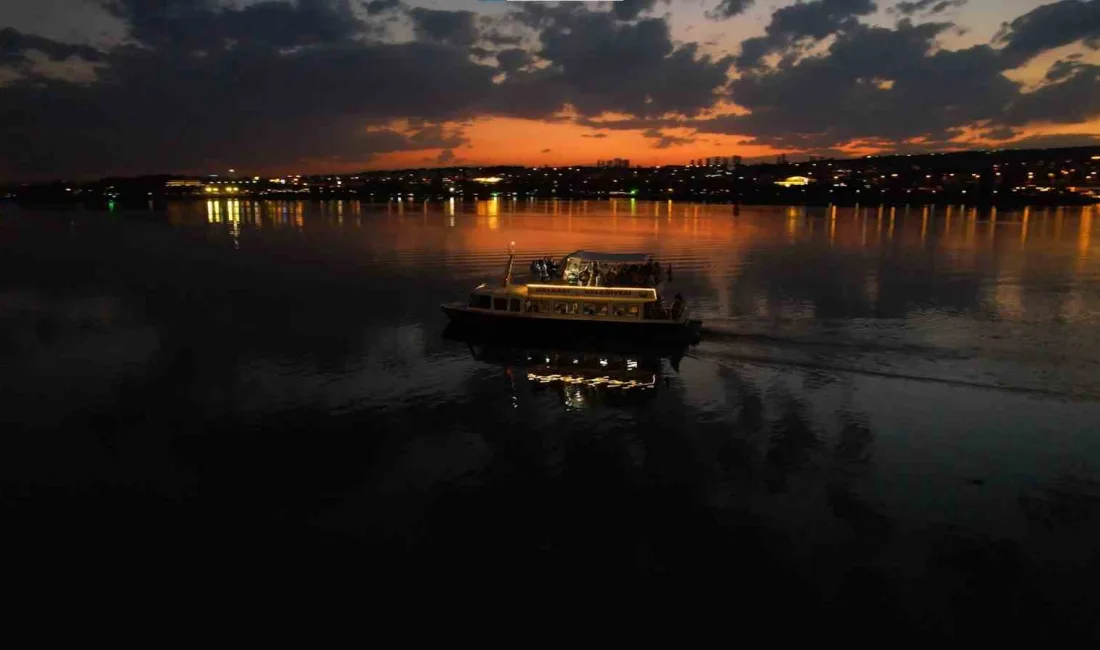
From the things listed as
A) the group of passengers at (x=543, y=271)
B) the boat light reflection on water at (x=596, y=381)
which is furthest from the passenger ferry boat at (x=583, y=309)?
the boat light reflection on water at (x=596, y=381)

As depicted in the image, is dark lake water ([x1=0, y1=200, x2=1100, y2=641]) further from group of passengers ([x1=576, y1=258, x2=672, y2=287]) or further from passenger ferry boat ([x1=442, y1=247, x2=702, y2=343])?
group of passengers ([x1=576, y1=258, x2=672, y2=287])

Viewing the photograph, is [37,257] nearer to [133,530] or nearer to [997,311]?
[133,530]

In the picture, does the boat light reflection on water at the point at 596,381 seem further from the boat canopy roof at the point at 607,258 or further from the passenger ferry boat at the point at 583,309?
the boat canopy roof at the point at 607,258

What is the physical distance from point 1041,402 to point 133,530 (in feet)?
91.0

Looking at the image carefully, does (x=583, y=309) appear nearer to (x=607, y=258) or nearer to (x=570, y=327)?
(x=570, y=327)

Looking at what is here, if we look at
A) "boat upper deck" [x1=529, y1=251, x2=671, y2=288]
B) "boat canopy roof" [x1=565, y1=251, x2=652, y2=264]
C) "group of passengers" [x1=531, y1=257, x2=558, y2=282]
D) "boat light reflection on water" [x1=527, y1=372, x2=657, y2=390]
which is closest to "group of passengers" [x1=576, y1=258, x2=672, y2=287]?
"boat upper deck" [x1=529, y1=251, x2=671, y2=288]

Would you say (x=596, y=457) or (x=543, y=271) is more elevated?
(x=543, y=271)

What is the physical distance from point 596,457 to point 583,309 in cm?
1383

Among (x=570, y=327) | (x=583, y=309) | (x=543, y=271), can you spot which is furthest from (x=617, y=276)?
(x=570, y=327)

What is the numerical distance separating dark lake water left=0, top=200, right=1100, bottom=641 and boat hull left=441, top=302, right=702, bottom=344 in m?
1.50

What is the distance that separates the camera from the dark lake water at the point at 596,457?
46.9 ft

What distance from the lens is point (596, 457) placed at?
19812 millimetres

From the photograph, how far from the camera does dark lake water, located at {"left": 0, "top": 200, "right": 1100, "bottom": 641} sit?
14.3 meters

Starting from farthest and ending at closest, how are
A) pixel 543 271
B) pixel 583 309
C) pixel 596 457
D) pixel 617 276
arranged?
pixel 543 271
pixel 617 276
pixel 583 309
pixel 596 457
